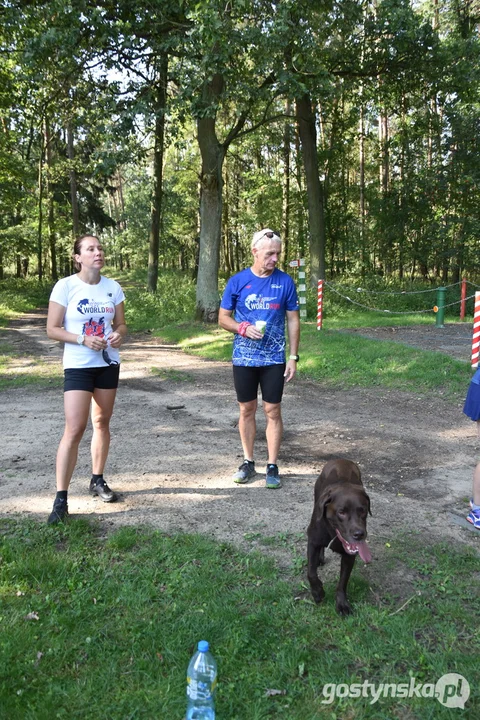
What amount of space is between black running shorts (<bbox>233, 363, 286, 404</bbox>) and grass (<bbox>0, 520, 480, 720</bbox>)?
1461 mm

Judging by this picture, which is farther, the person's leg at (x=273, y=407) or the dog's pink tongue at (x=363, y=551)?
the person's leg at (x=273, y=407)

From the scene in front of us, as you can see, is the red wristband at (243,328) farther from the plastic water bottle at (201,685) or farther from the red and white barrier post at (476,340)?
the red and white barrier post at (476,340)

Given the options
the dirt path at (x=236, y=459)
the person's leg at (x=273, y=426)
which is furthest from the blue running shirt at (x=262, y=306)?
the dirt path at (x=236, y=459)

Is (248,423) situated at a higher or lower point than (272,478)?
higher

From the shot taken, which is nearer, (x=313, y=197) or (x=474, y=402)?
(x=474, y=402)

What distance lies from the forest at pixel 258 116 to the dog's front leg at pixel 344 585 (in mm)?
10583

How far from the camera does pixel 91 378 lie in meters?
4.10

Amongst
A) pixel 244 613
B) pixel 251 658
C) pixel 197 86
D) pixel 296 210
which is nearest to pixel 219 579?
pixel 244 613

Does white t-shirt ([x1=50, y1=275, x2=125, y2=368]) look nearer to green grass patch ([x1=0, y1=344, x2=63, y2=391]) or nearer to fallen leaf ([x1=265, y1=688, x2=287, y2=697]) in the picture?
fallen leaf ([x1=265, y1=688, x2=287, y2=697])

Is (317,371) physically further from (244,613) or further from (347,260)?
(347,260)

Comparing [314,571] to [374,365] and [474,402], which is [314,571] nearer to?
[474,402]

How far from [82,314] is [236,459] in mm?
2357

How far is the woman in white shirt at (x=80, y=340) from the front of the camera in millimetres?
3996

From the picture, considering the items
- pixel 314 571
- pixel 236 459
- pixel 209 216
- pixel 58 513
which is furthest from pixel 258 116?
pixel 314 571
